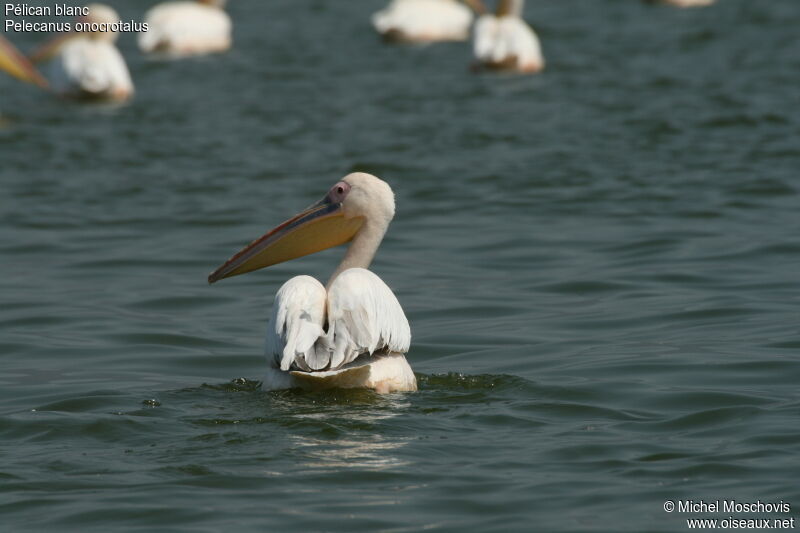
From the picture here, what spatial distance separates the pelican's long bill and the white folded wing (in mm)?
590

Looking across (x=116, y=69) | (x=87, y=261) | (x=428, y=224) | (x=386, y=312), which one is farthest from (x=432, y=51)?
(x=386, y=312)

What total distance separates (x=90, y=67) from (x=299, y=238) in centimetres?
866

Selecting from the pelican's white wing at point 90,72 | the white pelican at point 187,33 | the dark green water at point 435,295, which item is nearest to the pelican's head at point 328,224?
the dark green water at point 435,295

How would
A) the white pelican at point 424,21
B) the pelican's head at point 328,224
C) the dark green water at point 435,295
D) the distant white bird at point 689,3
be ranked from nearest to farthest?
the dark green water at point 435,295
the pelican's head at point 328,224
the white pelican at point 424,21
the distant white bird at point 689,3

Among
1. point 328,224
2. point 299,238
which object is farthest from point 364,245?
point 299,238

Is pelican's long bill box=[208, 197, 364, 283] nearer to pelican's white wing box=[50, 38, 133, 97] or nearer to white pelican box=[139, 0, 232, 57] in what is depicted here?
pelican's white wing box=[50, 38, 133, 97]

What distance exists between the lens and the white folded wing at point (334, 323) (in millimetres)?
4973

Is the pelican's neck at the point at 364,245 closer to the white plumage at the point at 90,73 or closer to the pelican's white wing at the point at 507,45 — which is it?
the white plumage at the point at 90,73

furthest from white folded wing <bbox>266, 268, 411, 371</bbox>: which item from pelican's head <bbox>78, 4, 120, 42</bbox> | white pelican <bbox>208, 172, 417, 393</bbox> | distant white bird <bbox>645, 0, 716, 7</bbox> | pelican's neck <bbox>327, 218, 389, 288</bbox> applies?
distant white bird <bbox>645, 0, 716, 7</bbox>

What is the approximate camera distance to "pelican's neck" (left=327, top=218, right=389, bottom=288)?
226 inches

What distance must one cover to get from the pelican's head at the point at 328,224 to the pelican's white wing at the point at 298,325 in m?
0.57

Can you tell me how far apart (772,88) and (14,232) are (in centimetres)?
727

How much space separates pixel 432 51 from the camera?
17078 millimetres

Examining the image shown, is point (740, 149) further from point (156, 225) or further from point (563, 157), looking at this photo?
point (156, 225)
